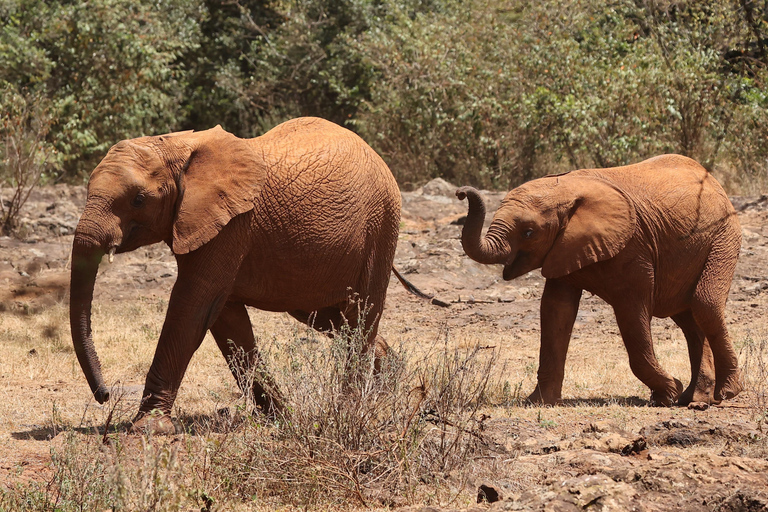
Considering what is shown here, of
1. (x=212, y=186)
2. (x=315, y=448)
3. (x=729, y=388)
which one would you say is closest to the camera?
(x=315, y=448)

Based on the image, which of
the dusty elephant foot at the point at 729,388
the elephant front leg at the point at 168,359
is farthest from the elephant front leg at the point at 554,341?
the elephant front leg at the point at 168,359

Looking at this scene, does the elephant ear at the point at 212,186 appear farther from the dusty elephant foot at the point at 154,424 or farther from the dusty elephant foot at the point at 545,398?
the dusty elephant foot at the point at 545,398

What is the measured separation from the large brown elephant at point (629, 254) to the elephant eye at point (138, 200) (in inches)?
96.0

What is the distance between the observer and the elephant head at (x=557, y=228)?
330 inches

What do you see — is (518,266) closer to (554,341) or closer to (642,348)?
(554,341)

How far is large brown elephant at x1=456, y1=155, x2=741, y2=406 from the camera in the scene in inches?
332

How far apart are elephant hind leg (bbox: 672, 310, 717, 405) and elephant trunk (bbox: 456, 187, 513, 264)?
6.35 ft

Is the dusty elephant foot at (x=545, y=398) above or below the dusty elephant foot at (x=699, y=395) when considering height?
below

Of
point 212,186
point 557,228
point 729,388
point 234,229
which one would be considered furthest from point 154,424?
point 729,388

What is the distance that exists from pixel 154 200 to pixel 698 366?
192 inches

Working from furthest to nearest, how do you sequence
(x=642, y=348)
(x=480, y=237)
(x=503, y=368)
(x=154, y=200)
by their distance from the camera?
(x=642, y=348) → (x=480, y=237) → (x=503, y=368) → (x=154, y=200)

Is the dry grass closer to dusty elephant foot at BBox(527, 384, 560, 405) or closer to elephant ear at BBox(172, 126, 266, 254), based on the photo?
dusty elephant foot at BBox(527, 384, 560, 405)

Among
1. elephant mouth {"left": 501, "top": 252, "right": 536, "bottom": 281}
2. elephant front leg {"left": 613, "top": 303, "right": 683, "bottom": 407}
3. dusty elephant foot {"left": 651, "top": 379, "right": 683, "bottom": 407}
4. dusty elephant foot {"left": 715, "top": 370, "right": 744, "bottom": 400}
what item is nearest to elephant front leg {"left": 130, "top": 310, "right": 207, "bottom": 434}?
elephant mouth {"left": 501, "top": 252, "right": 536, "bottom": 281}

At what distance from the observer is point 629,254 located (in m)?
8.56
